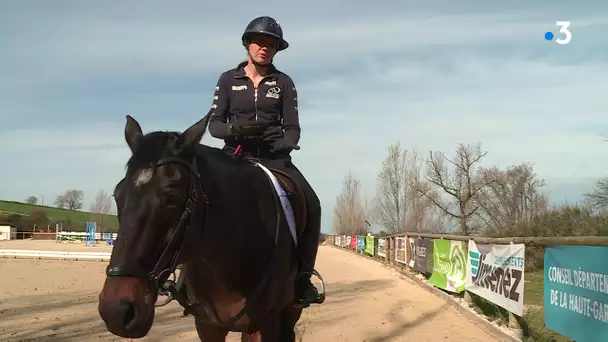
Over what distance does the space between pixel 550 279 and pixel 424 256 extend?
41.1 feet

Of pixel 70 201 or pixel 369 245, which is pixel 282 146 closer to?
pixel 369 245

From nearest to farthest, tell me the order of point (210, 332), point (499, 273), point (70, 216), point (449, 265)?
point (210, 332) < point (499, 273) < point (449, 265) < point (70, 216)

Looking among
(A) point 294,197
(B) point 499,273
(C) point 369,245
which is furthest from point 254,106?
(C) point 369,245

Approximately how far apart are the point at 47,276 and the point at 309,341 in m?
14.9

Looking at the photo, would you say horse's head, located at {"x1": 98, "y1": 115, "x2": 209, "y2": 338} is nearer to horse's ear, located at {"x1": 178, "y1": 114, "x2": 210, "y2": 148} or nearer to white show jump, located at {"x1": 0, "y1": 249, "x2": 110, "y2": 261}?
horse's ear, located at {"x1": 178, "y1": 114, "x2": 210, "y2": 148}

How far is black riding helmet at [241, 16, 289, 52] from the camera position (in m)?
4.11

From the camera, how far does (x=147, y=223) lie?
7.65 ft

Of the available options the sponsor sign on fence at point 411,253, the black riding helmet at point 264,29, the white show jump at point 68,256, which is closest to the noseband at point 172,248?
the black riding helmet at point 264,29

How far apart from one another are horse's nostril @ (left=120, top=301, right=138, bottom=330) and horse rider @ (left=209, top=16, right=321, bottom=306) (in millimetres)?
1792

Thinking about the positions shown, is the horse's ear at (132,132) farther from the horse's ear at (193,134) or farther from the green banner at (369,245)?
the green banner at (369,245)

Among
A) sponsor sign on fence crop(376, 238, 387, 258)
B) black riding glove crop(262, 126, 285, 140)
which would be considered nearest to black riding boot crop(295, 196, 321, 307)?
black riding glove crop(262, 126, 285, 140)

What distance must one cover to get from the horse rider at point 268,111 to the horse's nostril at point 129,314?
179cm

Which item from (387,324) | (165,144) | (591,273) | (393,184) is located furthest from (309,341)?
(393,184)

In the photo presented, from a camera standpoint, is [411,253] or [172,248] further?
[411,253]
